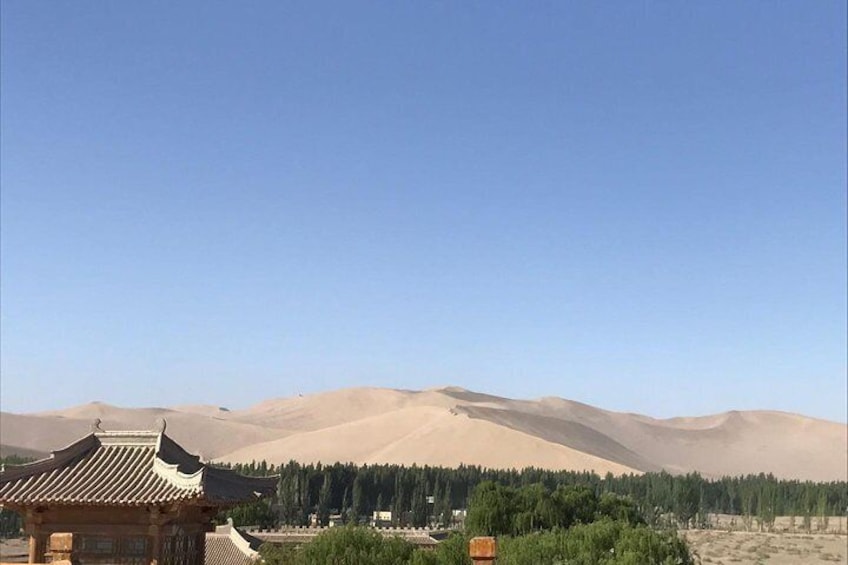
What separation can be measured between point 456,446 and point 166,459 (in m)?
164

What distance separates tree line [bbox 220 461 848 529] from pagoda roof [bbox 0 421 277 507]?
6157 cm

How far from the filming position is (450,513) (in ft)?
313

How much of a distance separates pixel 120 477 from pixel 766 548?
6722 centimetres

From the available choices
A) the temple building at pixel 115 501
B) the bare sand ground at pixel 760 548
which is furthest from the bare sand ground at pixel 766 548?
the temple building at pixel 115 501

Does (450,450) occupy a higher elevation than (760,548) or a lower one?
higher

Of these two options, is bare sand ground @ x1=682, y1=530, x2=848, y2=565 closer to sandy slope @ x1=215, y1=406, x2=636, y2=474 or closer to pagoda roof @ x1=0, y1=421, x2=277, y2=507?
pagoda roof @ x1=0, y1=421, x2=277, y2=507

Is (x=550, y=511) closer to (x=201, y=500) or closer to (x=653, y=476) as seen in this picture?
(x=201, y=500)

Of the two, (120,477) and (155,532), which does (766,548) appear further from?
(120,477)

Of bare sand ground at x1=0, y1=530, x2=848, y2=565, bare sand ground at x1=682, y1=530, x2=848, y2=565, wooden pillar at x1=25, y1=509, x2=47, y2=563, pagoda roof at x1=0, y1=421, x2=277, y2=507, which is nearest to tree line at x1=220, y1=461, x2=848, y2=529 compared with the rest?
bare sand ground at x1=682, y1=530, x2=848, y2=565

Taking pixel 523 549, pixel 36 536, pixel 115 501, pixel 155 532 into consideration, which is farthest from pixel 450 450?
pixel 115 501

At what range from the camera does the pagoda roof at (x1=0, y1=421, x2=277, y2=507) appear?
1995cm

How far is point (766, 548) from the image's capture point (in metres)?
73.9

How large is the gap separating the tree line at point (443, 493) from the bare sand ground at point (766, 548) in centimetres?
1000

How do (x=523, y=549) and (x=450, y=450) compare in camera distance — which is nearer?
(x=523, y=549)
